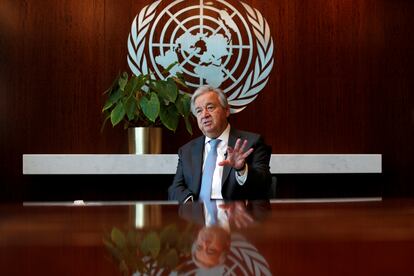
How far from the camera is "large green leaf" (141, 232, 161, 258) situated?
0.74 meters

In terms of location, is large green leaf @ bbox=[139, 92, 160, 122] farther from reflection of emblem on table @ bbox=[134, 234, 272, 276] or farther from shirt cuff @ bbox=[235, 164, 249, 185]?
reflection of emblem on table @ bbox=[134, 234, 272, 276]

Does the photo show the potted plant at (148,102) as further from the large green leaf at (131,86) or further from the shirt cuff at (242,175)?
the shirt cuff at (242,175)

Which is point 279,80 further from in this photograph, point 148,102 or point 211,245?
point 211,245

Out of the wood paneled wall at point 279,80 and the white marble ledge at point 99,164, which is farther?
the wood paneled wall at point 279,80

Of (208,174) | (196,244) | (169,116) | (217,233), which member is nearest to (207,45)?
(169,116)

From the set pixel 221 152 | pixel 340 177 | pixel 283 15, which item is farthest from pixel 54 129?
pixel 340 177

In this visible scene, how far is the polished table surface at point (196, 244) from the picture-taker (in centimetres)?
63

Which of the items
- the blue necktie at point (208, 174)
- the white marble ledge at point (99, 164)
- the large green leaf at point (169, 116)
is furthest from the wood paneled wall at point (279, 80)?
the blue necktie at point (208, 174)

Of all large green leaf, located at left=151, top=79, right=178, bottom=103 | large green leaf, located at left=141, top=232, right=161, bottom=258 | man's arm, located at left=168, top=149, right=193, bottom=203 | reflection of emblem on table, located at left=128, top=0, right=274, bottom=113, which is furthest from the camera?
reflection of emblem on table, located at left=128, top=0, right=274, bottom=113

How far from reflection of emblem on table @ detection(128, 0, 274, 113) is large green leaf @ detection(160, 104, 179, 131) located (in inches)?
16.4

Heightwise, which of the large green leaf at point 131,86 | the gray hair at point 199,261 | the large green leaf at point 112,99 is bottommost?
the gray hair at point 199,261

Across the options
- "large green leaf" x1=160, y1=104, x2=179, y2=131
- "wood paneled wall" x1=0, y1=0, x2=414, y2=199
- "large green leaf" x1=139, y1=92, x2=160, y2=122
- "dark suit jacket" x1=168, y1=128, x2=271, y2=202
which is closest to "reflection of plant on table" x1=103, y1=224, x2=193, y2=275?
"dark suit jacket" x1=168, y1=128, x2=271, y2=202

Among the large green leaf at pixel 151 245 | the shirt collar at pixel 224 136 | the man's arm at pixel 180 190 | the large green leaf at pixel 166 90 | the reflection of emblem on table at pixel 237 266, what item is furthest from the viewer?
the large green leaf at pixel 166 90

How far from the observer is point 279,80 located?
15.0ft
